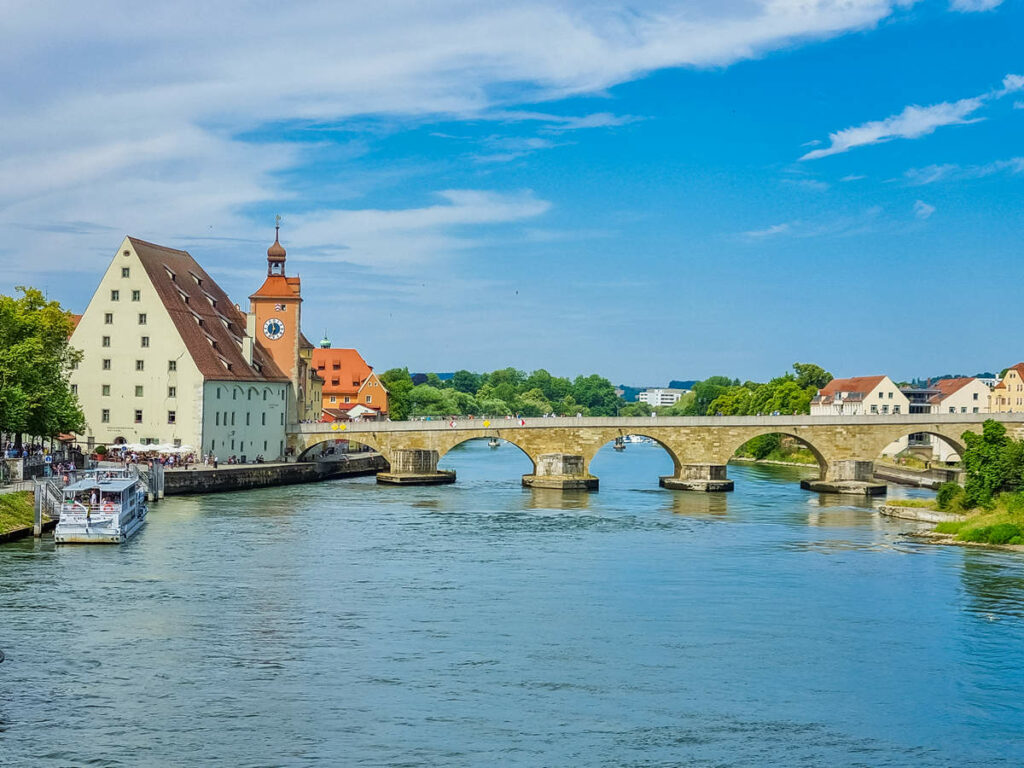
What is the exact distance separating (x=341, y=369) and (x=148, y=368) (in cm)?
4998

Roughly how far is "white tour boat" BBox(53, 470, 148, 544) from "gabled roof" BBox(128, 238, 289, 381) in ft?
79.7

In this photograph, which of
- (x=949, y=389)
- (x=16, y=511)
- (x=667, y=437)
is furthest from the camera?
(x=949, y=389)

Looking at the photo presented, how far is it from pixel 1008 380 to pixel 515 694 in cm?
12031

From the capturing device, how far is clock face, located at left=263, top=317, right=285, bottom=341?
86.9 m

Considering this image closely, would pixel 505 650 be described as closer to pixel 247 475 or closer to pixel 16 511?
pixel 16 511

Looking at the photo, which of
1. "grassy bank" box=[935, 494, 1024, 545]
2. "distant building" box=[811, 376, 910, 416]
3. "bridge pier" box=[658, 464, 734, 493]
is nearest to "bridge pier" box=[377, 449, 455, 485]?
"bridge pier" box=[658, 464, 734, 493]

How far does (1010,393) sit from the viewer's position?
136m

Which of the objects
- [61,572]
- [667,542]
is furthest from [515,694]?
[667,542]

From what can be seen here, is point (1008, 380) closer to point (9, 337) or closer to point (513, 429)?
point (513, 429)

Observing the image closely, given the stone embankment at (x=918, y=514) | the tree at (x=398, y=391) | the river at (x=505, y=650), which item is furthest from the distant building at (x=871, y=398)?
the river at (x=505, y=650)

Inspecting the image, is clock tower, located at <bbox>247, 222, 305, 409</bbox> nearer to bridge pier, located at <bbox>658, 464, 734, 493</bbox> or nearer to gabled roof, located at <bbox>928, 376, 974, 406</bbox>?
bridge pier, located at <bbox>658, 464, 734, 493</bbox>

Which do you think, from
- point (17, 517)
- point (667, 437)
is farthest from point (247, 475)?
point (667, 437)

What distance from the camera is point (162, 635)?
3222 cm

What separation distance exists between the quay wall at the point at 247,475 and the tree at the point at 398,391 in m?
44.1
